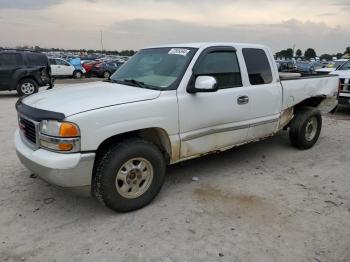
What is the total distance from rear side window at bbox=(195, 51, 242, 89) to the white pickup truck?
0.01m

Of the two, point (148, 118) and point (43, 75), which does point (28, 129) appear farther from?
point (43, 75)

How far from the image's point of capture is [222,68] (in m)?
4.64

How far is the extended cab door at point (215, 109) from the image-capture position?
13.7ft

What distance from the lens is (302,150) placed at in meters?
6.26

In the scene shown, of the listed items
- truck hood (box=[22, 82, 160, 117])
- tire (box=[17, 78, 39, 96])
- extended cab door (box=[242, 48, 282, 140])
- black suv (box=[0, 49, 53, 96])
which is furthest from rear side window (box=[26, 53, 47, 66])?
extended cab door (box=[242, 48, 282, 140])

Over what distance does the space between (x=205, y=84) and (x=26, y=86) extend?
11.9 meters

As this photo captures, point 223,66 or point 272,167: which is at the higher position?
point 223,66

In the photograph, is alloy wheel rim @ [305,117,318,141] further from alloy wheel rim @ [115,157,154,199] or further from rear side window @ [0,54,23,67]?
rear side window @ [0,54,23,67]

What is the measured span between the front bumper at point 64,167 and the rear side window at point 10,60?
1185cm

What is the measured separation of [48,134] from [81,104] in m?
0.42

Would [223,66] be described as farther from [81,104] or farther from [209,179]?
[81,104]

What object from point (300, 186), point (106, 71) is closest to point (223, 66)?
point (300, 186)

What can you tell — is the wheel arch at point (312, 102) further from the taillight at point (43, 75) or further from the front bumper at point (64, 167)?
the taillight at point (43, 75)

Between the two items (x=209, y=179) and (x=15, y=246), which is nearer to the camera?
(x=15, y=246)
